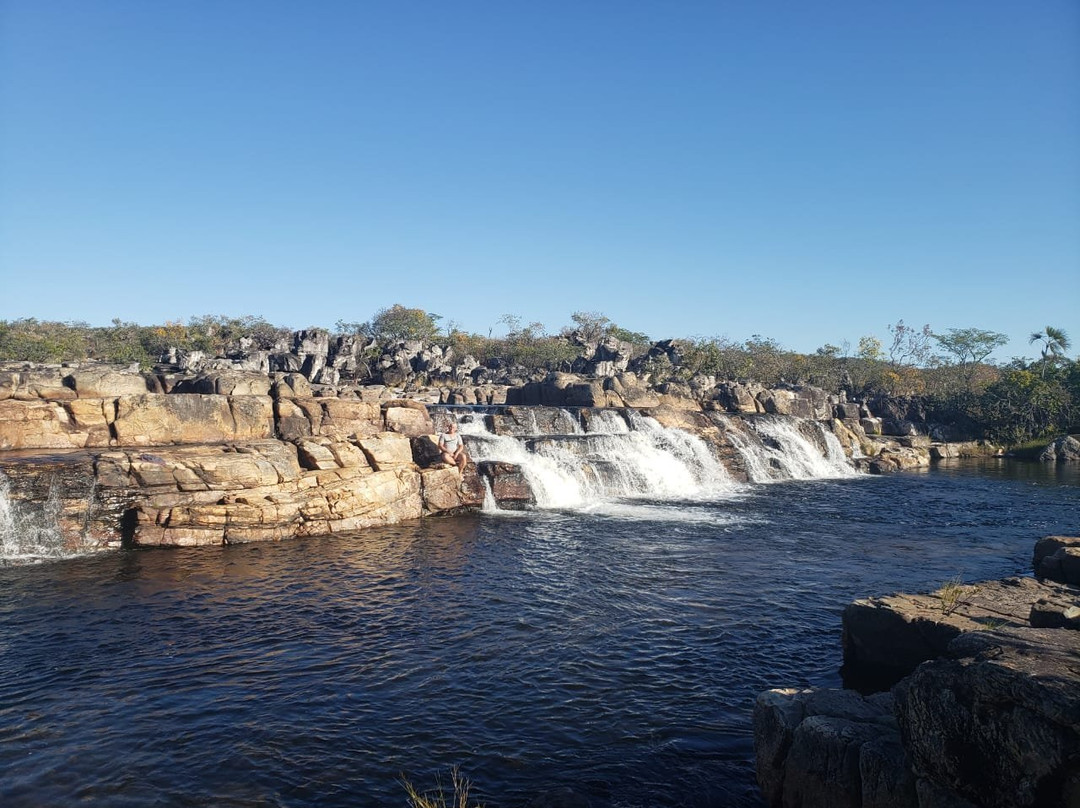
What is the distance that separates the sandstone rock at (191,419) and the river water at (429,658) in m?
6.47

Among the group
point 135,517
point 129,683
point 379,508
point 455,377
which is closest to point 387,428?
point 379,508

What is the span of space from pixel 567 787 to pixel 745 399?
46517mm

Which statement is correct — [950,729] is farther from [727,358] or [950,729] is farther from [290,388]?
[727,358]

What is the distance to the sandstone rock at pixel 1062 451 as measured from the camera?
168 feet

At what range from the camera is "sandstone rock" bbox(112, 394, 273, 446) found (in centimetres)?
2439

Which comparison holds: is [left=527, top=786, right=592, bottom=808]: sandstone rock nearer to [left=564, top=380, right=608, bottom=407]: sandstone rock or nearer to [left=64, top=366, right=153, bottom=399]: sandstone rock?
[left=64, top=366, right=153, bottom=399]: sandstone rock

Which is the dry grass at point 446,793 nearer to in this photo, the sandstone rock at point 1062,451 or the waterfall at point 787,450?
the waterfall at point 787,450

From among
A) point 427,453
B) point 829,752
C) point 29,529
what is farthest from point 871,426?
point 29,529

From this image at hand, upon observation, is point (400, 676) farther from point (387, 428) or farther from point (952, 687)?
point (387, 428)

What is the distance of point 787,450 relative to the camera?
43344 mm

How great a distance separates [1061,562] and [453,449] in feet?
67.7

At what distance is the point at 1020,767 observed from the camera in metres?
5.44

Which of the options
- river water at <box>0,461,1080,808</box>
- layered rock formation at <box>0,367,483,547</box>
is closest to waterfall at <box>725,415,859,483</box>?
river water at <box>0,461,1080,808</box>

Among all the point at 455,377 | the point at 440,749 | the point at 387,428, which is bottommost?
the point at 440,749
